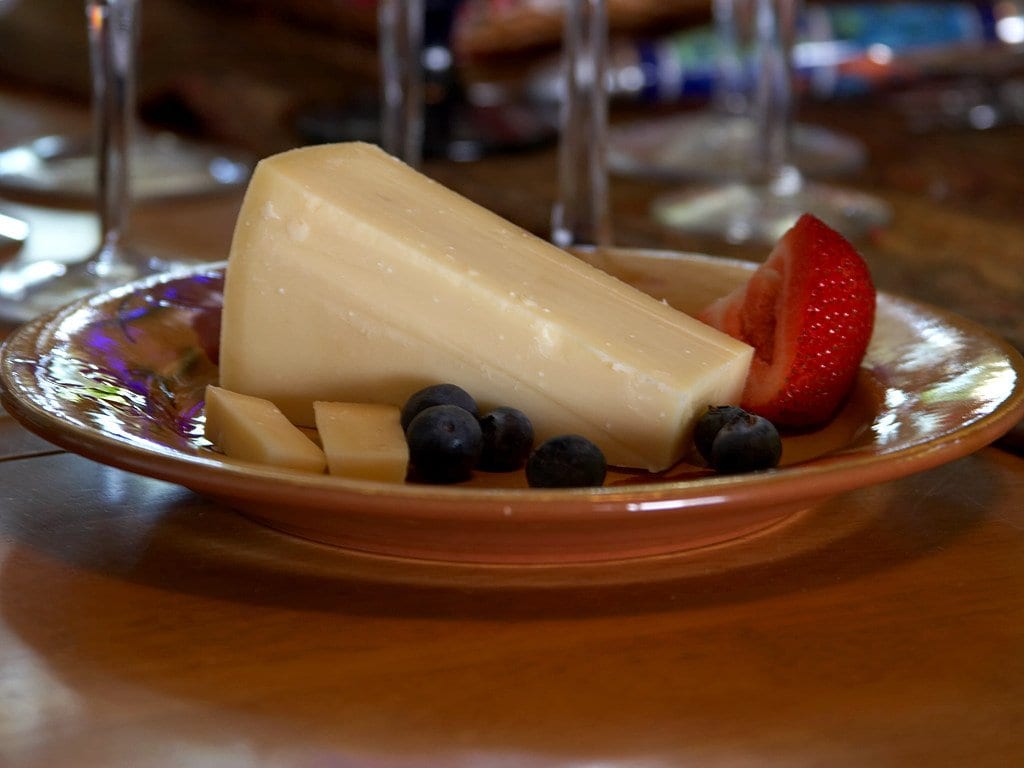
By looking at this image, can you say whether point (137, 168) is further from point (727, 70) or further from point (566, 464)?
point (566, 464)

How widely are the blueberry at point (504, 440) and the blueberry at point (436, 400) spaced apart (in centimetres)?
1

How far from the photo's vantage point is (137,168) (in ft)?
5.21

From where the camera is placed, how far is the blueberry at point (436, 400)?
681 millimetres

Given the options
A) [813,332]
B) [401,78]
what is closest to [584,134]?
[401,78]

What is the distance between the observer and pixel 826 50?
2.10 m

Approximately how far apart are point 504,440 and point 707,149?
3.94ft

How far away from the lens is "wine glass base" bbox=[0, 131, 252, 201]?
4.85 feet

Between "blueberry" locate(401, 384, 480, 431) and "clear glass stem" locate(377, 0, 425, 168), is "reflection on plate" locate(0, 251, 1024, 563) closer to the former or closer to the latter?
"blueberry" locate(401, 384, 480, 431)

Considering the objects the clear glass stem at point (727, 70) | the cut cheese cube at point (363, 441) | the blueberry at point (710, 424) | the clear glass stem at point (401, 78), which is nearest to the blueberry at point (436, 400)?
the cut cheese cube at point (363, 441)

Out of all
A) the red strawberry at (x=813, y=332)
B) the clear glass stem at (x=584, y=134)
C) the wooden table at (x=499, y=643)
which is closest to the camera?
the wooden table at (x=499, y=643)

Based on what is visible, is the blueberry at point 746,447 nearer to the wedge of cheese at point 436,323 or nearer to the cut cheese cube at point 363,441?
the wedge of cheese at point 436,323

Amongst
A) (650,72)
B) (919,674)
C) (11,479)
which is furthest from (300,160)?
(650,72)

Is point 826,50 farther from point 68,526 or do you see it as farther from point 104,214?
point 68,526

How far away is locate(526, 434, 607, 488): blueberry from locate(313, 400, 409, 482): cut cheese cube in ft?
0.19
